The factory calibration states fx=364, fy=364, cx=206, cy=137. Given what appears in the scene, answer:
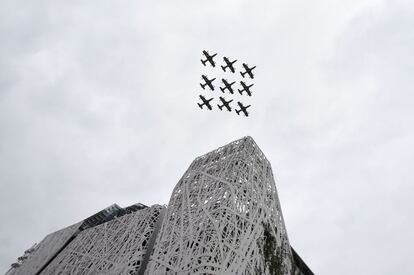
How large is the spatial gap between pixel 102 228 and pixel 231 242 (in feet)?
83.2

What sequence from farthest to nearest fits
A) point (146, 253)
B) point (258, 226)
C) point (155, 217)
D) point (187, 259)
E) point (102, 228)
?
point (102, 228)
point (155, 217)
point (146, 253)
point (258, 226)
point (187, 259)

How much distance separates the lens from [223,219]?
91.4 feet

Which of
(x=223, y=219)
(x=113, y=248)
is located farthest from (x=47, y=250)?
(x=223, y=219)

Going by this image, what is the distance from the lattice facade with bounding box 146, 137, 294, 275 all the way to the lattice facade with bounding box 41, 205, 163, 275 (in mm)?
5313

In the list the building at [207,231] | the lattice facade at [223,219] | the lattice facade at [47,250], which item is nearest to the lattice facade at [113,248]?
the building at [207,231]

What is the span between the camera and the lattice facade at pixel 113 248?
3528 cm

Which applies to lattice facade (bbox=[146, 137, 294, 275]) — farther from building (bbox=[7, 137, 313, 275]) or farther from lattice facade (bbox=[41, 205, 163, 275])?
lattice facade (bbox=[41, 205, 163, 275])

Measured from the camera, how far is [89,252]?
A: 141ft

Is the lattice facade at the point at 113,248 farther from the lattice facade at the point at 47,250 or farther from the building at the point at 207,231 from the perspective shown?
the lattice facade at the point at 47,250

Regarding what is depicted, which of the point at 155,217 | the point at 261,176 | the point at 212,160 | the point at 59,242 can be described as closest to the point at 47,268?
the point at 59,242

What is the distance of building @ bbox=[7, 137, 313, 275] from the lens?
25.9 meters

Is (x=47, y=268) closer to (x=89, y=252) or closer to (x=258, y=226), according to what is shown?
(x=89, y=252)

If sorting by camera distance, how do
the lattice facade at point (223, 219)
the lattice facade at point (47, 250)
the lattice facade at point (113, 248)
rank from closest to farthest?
the lattice facade at point (223, 219), the lattice facade at point (113, 248), the lattice facade at point (47, 250)

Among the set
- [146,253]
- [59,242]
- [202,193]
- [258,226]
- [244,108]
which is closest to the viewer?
[258,226]
